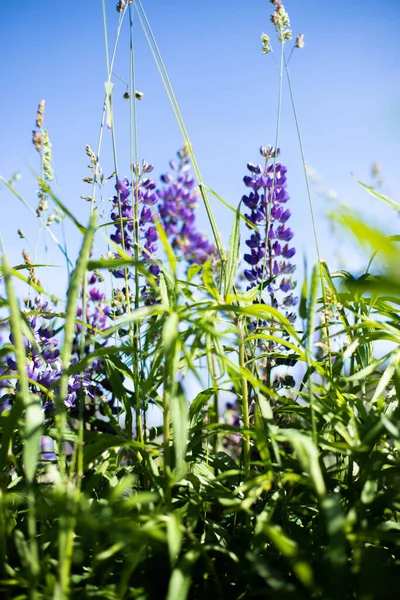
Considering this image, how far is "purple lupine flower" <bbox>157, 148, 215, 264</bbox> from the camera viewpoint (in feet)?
3.74

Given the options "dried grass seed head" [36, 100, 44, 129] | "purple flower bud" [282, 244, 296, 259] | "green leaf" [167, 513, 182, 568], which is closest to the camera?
"green leaf" [167, 513, 182, 568]

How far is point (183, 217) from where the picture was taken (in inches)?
49.4

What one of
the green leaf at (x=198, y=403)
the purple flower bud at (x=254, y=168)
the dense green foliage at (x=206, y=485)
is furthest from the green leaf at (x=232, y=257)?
the purple flower bud at (x=254, y=168)

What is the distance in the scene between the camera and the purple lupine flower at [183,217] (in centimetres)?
114

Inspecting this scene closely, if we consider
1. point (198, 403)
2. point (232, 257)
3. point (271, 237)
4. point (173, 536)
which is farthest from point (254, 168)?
point (173, 536)

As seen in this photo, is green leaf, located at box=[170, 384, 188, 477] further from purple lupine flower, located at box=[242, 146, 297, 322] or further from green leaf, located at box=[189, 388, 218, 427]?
purple lupine flower, located at box=[242, 146, 297, 322]

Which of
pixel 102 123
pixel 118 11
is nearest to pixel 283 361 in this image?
pixel 102 123

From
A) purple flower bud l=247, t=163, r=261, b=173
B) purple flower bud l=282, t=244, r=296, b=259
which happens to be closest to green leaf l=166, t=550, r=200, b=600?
purple flower bud l=282, t=244, r=296, b=259

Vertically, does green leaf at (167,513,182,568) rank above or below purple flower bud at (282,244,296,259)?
below

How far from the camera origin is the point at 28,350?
1507 mm

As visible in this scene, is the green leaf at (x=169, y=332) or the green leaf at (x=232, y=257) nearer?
the green leaf at (x=169, y=332)

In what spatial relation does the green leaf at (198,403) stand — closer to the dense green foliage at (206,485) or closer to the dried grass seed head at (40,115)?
the dense green foliage at (206,485)

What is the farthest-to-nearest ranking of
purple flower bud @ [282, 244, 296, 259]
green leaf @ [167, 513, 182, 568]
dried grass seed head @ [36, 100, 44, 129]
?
purple flower bud @ [282, 244, 296, 259] < dried grass seed head @ [36, 100, 44, 129] < green leaf @ [167, 513, 182, 568]

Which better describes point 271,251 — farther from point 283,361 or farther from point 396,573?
point 396,573
